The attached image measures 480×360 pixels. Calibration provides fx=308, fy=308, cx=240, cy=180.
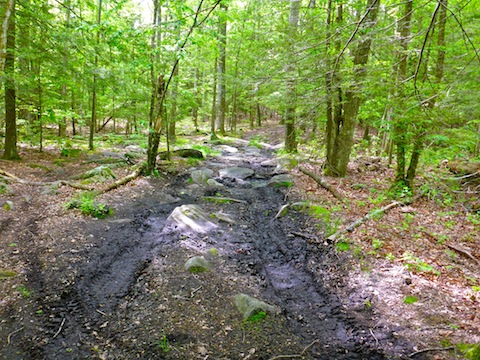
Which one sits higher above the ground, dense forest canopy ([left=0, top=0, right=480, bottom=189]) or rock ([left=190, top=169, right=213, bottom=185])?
dense forest canopy ([left=0, top=0, right=480, bottom=189])

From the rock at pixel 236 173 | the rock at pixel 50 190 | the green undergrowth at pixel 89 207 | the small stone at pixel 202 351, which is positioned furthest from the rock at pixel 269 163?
the small stone at pixel 202 351

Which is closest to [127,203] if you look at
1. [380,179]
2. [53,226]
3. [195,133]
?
[53,226]

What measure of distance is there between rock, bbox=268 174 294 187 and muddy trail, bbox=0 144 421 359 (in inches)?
123

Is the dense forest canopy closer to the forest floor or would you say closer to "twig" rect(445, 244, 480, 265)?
"twig" rect(445, 244, 480, 265)

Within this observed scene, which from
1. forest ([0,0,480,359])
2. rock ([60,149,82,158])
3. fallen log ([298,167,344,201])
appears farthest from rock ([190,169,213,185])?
rock ([60,149,82,158])

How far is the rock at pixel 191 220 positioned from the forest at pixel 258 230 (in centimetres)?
4

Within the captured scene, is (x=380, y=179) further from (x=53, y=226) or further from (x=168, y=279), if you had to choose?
(x=53, y=226)

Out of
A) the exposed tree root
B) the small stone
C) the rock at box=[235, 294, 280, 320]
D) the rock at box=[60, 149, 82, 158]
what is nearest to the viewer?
the small stone

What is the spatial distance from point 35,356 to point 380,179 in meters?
11.2

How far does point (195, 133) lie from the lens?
2759 cm

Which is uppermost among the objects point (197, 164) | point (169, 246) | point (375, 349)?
point (197, 164)

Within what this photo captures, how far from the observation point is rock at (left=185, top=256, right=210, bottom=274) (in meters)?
5.62

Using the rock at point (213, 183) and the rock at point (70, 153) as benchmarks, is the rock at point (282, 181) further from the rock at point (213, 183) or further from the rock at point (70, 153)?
the rock at point (70, 153)

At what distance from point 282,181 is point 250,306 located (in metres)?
7.10
